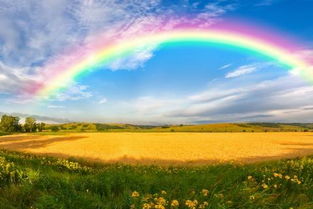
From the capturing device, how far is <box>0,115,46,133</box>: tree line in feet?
520

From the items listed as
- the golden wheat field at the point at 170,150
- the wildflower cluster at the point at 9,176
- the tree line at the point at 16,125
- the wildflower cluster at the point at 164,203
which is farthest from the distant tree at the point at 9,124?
the wildflower cluster at the point at 164,203

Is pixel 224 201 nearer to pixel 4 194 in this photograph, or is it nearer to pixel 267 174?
pixel 267 174

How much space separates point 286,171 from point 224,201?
4.82 m

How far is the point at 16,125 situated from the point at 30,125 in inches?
283

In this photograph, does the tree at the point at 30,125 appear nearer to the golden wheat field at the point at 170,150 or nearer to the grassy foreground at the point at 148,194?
the golden wheat field at the point at 170,150

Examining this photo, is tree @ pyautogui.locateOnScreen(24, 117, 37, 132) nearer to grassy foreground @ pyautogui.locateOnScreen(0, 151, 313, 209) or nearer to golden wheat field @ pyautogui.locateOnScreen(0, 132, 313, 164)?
golden wheat field @ pyautogui.locateOnScreen(0, 132, 313, 164)

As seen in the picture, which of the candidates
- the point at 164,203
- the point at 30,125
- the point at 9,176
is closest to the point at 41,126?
the point at 30,125

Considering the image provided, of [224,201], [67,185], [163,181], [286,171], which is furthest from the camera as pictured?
[286,171]

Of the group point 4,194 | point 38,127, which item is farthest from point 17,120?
point 4,194

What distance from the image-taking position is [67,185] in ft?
20.1

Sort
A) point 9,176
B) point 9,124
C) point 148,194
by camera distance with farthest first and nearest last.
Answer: point 9,124, point 9,176, point 148,194

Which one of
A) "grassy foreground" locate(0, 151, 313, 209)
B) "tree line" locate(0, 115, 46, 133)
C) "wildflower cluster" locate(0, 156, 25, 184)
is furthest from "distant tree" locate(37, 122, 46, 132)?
"grassy foreground" locate(0, 151, 313, 209)

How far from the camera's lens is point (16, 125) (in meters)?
162

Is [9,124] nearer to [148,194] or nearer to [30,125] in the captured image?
[30,125]
